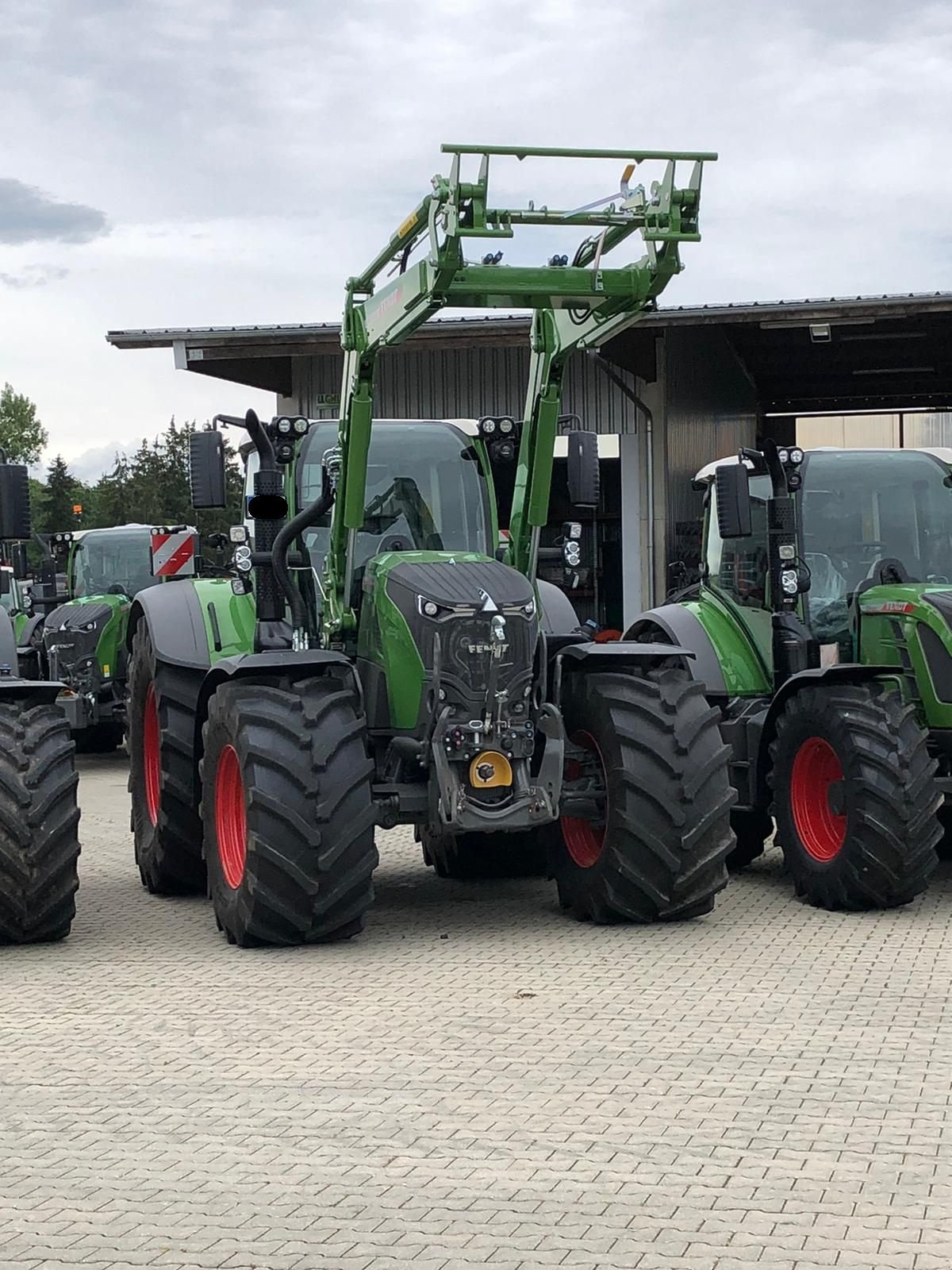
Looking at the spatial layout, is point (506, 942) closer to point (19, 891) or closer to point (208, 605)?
point (19, 891)

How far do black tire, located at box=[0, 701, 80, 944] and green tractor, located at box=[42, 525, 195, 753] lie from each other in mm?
8916

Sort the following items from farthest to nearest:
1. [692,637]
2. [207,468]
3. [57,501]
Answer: [57,501] → [692,637] → [207,468]

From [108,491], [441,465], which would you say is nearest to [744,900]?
[441,465]

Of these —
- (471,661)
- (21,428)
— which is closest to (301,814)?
(471,661)

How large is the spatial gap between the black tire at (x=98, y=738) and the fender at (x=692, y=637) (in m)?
8.81

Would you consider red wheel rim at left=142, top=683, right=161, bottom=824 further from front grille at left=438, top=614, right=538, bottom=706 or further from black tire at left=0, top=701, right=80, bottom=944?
front grille at left=438, top=614, right=538, bottom=706

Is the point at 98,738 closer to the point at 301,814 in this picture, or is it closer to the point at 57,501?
the point at 301,814

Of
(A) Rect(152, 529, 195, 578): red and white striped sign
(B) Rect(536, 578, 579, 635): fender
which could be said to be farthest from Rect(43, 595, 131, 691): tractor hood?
(B) Rect(536, 578, 579, 635): fender

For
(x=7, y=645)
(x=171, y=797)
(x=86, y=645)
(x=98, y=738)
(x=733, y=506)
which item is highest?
(x=733, y=506)

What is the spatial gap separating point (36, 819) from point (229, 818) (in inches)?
41.6

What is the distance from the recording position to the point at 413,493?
30.8 feet

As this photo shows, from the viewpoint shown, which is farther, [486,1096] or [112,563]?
[112,563]

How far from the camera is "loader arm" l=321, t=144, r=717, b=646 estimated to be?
7988 millimetres

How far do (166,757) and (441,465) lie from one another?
212 centimetres
